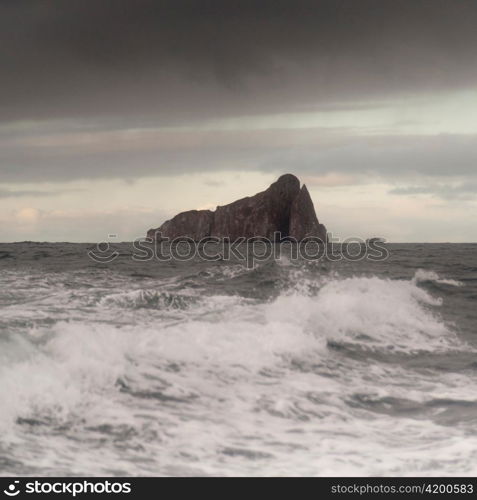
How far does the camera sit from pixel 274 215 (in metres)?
117

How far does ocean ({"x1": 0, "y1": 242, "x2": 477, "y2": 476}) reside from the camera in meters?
5.69

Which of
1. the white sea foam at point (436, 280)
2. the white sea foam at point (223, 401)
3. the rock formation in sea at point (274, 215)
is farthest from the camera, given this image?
the rock formation in sea at point (274, 215)

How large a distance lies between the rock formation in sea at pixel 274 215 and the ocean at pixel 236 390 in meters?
99.1

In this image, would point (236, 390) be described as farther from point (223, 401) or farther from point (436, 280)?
point (436, 280)

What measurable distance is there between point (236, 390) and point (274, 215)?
109211 mm

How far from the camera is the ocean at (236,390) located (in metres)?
5.69

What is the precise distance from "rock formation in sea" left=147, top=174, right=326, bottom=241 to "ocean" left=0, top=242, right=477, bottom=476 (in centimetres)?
9911

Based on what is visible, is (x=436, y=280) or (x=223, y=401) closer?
(x=223, y=401)
